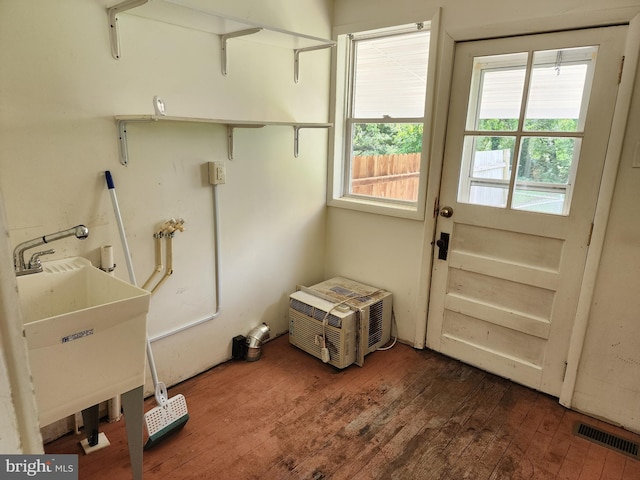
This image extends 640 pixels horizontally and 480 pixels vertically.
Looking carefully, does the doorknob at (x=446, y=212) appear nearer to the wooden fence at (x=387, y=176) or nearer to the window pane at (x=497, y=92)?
the wooden fence at (x=387, y=176)

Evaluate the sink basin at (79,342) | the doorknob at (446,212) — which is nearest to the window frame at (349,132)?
the doorknob at (446,212)

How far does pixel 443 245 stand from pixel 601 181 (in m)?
0.90

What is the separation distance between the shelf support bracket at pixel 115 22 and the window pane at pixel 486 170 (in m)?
1.84

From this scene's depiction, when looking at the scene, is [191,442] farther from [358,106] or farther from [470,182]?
[358,106]

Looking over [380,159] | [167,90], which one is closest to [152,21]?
[167,90]

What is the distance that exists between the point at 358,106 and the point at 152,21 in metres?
1.50

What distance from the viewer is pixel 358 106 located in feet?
9.71

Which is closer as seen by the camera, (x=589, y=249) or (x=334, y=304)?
(x=589, y=249)

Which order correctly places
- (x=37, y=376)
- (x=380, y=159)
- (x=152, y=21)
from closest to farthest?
(x=37, y=376)
(x=152, y=21)
(x=380, y=159)

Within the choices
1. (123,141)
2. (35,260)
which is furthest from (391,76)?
(35,260)

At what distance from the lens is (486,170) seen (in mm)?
2389

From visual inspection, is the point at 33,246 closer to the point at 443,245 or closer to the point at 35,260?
the point at 35,260

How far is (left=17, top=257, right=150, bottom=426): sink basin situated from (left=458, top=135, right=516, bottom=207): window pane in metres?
1.88

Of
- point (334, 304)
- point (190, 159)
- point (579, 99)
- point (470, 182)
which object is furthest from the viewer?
point (334, 304)
